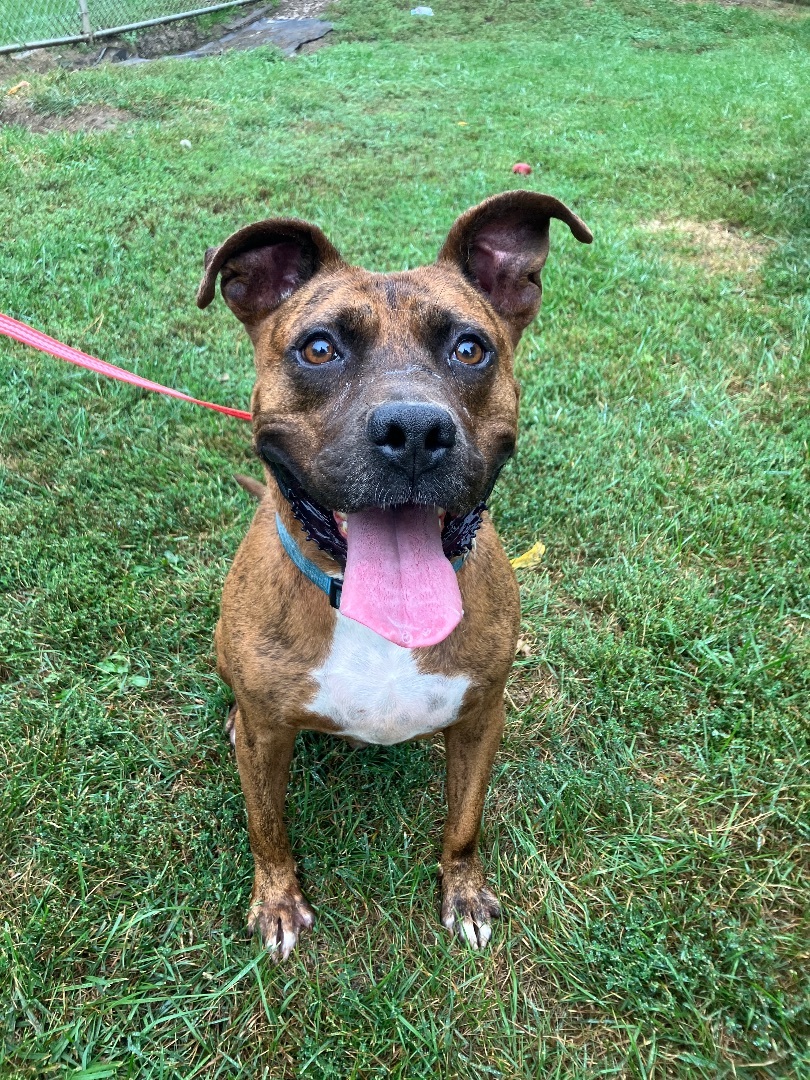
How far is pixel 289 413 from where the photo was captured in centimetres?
201

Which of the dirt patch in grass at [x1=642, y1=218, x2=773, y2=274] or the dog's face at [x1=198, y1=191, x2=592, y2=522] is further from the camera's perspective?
the dirt patch in grass at [x1=642, y1=218, x2=773, y2=274]

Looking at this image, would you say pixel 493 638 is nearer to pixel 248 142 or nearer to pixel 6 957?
pixel 6 957

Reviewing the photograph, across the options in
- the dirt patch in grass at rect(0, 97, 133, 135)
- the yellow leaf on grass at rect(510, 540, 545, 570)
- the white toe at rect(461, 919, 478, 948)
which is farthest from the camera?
the dirt patch in grass at rect(0, 97, 133, 135)

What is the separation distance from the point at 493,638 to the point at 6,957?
1780mm

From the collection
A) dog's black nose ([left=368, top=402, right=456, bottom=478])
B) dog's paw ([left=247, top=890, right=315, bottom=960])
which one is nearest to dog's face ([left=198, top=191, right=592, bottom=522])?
dog's black nose ([left=368, top=402, right=456, bottom=478])

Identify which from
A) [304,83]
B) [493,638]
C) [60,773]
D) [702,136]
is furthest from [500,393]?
[304,83]

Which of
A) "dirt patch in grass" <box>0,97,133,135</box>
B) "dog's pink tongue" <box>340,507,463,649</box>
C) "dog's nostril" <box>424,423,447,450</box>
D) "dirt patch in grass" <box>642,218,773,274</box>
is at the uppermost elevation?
"dog's nostril" <box>424,423,447,450</box>

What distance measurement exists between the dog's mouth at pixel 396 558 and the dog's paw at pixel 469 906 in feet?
3.72

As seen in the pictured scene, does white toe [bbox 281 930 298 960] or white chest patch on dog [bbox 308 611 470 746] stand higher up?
white chest patch on dog [bbox 308 611 470 746]

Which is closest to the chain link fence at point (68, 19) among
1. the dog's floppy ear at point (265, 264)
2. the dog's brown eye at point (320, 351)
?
the dog's floppy ear at point (265, 264)

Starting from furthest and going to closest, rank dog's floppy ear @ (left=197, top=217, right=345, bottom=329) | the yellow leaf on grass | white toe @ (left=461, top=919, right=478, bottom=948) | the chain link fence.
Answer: the chain link fence
the yellow leaf on grass
white toe @ (left=461, top=919, right=478, bottom=948)
dog's floppy ear @ (left=197, top=217, right=345, bottom=329)

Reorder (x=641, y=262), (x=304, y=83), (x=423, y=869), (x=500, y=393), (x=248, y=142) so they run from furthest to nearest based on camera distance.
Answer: (x=304, y=83) < (x=248, y=142) < (x=641, y=262) < (x=423, y=869) < (x=500, y=393)

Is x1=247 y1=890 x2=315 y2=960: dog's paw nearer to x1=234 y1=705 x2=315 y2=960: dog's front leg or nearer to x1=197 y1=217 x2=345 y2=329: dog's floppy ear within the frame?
x1=234 y1=705 x2=315 y2=960: dog's front leg

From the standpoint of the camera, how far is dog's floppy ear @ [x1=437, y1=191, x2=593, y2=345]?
226cm
